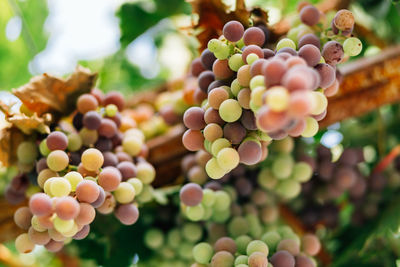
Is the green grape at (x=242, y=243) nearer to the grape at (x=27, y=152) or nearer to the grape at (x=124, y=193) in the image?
the grape at (x=124, y=193)

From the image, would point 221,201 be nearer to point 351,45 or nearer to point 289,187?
point 289,187

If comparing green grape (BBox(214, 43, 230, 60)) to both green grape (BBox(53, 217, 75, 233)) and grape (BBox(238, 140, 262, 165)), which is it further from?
green grape (BBox(53, 217, 75, 233))

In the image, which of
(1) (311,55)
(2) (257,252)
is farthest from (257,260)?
(1) (311,55)

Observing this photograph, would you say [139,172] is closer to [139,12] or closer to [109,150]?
[109,150]

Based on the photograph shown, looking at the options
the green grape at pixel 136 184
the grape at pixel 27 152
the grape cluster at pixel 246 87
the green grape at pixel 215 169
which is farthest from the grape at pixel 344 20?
the grape at pixel 27 152

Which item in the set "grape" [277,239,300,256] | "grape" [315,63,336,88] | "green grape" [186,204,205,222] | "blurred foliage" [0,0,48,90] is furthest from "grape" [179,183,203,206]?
"blurred foliage" [0,0,48,90]

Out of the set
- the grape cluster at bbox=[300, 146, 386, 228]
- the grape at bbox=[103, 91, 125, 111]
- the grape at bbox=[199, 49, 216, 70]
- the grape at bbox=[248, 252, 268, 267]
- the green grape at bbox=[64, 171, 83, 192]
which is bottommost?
the grape cluster at bbox=[300, 146, 386, 228]
